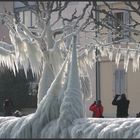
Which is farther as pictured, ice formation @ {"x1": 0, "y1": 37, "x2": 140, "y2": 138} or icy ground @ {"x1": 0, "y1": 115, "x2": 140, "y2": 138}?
ice formation @ {"x1": 0, "y1": 37, "x2": 140, "y2": 138}

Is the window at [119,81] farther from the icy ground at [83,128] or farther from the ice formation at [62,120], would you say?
the icy ground at [83,128]

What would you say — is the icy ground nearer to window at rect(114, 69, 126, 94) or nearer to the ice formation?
the ice formation

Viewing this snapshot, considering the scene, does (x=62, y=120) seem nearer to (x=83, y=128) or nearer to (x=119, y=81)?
(x=83, y=128)

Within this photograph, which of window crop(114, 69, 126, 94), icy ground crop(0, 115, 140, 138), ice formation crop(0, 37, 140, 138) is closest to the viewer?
icy ground crop(0, 115, 140, 138)

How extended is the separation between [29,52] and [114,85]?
51.2ft

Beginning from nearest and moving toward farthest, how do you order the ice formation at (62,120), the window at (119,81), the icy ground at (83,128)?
the icy ground at (83,128) → the ice formation at (62,120) → the window at (119,81)

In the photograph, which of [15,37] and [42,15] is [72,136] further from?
[42,15]

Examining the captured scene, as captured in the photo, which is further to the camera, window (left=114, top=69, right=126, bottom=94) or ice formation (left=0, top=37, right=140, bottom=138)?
window (left=114, top=69, right=126, bottom=94)

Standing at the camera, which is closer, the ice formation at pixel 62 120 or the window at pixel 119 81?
the ice formation at pixel 62 120

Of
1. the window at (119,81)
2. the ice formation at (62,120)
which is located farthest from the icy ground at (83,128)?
the window at (119,81)

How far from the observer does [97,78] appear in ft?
89.1

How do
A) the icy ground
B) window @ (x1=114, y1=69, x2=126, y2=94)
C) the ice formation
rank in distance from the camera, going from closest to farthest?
the icy ground, the ice formation, window @ (x1=114, y1=69, x2=126, y2=94)

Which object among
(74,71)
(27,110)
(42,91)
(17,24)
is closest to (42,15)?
(17,24)

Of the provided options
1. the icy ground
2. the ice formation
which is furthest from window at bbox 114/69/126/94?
the icy ground
